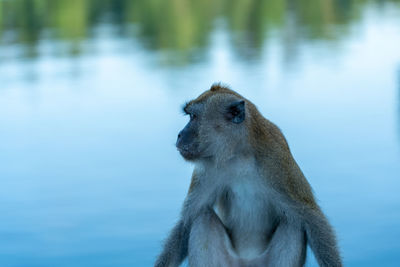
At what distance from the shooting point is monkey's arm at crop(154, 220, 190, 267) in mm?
4086

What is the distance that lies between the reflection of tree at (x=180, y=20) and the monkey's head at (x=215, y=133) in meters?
14.1

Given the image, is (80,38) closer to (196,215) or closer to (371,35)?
(371,35)

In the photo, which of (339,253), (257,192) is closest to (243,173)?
(257,192)

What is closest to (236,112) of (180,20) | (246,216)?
(246,216)

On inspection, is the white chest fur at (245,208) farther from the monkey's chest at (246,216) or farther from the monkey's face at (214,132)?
the monkey's face at (214,132)

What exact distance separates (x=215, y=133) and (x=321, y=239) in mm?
737

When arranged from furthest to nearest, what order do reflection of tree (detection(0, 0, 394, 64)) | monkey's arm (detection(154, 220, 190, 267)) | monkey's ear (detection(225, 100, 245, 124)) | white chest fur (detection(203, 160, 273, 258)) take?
reflection of tree (detection(0, 0, 394, 64)) < monkey's arm (detection(154, 220, 190, 267)) < white chest fur (detection(203, 160, 273, 258)) < monkey's ear (detection(225, 100, 245, 124))

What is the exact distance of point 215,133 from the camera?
149 inches

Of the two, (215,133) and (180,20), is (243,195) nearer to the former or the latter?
(215,133)

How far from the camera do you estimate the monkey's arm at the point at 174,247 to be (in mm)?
4086

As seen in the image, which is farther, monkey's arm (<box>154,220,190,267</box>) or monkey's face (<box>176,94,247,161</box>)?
monkey's arm (<box>154,220,190,267</box>)

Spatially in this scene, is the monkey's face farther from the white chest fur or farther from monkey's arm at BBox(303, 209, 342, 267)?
monkey's arm at BBox(303, 209, 342, 267)

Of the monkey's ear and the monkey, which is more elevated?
the monkey's ear

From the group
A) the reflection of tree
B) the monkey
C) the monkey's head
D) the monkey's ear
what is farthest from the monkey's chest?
the reflection of tree
